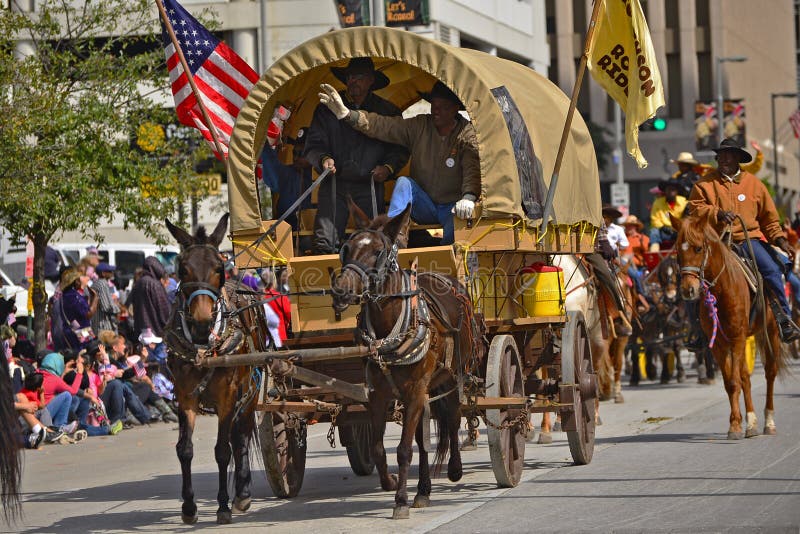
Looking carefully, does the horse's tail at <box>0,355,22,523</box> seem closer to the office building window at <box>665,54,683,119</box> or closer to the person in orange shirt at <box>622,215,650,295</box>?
the person in orange shirt at <box>622,215,650,295</box>

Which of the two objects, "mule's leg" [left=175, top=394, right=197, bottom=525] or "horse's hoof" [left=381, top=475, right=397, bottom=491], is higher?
"mule's leg" [left=175, top=394, right=197, bottom=525]

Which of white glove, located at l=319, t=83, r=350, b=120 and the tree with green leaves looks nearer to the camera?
white glove, located at l=319, t=83, r=350, b=120

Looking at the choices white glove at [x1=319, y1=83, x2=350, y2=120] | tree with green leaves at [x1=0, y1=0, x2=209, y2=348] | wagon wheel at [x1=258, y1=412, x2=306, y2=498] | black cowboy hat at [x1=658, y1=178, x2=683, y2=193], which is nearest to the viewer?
wagon wheel at [x1=258, y1=412, x2=306, y2=498]

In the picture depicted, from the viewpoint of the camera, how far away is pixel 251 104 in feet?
39.9

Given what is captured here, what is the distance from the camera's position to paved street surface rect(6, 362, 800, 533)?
32.6ft

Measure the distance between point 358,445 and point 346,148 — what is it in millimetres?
2539

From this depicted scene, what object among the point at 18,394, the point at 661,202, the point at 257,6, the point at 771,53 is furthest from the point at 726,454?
the point at 771,53

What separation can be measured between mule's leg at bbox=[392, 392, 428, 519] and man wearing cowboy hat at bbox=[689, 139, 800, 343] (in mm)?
5801

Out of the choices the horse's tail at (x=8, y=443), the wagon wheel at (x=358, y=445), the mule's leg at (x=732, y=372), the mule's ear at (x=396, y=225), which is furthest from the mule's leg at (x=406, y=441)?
the mule's leg at (x=732, y=372)

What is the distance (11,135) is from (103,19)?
4.07 m

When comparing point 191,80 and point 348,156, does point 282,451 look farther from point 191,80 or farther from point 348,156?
point 191,80

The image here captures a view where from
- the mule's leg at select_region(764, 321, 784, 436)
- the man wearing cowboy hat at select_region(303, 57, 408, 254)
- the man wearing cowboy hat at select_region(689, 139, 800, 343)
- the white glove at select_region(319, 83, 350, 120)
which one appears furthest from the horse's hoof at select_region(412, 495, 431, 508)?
the man wearing cowboy hat at select_region(689, 139, 800, 343)

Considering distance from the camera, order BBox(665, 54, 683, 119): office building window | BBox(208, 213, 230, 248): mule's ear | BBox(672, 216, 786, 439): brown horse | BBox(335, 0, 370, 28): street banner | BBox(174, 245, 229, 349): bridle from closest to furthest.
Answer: BBox(174, 245, 229, 349): bridle, BBox(208, 213, 230, 248): mule's ear, BBox(672, 216, 786, 439): brown horse, BBox(335, 0, 370, 28): street banner, BBox(665, 54, 683, 119): office building window

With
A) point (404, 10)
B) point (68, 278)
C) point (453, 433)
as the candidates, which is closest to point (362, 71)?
point (453, 433)
